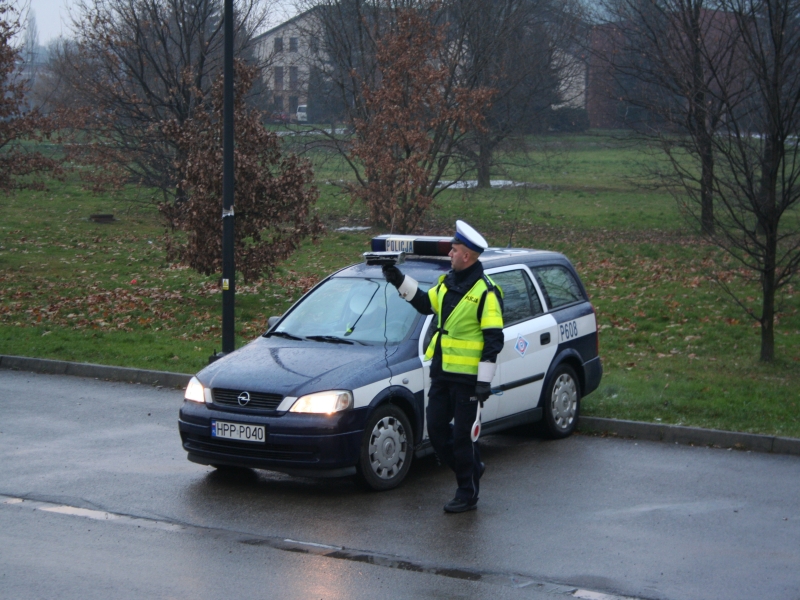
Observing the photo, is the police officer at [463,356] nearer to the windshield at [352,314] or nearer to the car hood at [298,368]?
the car hood at [298,368]

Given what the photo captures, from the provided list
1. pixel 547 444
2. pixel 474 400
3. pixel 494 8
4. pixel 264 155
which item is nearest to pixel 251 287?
pixel 264 155

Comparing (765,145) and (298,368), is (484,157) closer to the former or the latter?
(765,145)

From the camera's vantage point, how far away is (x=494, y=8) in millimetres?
29656

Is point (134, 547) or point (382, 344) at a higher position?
point (382, 344)

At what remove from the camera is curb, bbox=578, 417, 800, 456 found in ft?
29.3

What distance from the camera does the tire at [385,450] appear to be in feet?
23.9

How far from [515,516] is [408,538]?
918 mm

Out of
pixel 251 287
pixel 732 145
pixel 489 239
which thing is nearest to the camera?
pixel 732 145

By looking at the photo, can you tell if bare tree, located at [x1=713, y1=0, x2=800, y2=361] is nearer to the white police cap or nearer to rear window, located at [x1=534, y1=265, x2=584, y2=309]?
rear window, located at [x1=534, y1=265, x2=584, y2=309]

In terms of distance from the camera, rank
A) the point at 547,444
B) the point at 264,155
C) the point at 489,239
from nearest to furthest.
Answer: the point at 547,444 < the point at 264,155 < the point at 489,239

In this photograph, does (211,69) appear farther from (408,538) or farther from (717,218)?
(408,538)

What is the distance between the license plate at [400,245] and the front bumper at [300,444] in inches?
65.2

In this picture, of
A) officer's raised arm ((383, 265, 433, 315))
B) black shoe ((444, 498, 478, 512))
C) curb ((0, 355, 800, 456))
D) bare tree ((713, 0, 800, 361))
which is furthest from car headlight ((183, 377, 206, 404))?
bare tree ((713, 0, 800, 361))

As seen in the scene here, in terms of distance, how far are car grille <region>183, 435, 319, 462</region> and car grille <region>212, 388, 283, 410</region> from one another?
272mm
